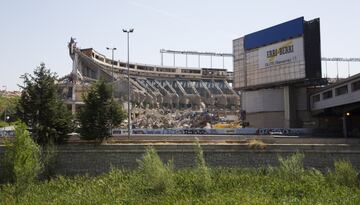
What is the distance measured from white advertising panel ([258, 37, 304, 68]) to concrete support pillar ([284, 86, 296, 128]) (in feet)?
18.6

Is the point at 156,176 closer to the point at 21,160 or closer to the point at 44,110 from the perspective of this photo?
the point at 21,160

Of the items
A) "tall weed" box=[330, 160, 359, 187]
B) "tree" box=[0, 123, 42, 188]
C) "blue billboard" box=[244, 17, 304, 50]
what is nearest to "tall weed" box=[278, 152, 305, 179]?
"tall weed" box=[330, 160, 359, 187]

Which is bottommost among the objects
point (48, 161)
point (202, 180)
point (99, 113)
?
point (202, 180)

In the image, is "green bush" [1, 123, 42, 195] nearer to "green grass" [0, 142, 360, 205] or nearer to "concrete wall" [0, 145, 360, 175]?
"green grass" [0, 142, 360, 205]

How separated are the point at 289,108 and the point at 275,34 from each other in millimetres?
14652

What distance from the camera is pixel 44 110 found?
140 ft

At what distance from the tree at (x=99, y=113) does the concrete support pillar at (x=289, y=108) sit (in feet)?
146

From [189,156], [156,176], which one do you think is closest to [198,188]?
[156,176]

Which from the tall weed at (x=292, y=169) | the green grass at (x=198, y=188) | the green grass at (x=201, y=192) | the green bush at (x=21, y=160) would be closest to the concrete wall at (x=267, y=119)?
the green grass at (x=201, y=192)

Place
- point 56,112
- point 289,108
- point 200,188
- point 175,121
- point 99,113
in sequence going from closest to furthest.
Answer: point 200,188 < point 56,112 < point 99,113 < point 289,108 < point 175,121

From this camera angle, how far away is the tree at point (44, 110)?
41.6 metres

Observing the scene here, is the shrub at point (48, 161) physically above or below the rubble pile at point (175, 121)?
below

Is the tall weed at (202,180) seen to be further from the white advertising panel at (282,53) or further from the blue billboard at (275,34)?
the blue billboard at (275,34)

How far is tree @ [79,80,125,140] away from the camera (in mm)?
44719
